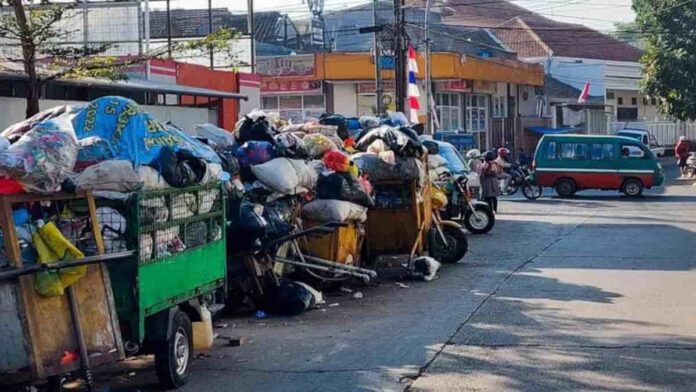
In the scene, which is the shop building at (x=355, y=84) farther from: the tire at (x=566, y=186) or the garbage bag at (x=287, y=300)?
the garbage bag at (x=287, y=300)

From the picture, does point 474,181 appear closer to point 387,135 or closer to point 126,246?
point 387,135

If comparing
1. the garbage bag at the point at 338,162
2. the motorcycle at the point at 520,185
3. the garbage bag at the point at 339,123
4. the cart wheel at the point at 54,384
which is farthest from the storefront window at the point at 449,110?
the cart wheel at the point at 54,384

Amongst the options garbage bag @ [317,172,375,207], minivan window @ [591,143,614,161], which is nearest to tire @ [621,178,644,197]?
minivan window @ [591,143,614,161]

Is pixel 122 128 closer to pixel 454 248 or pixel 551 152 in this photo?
pixel 454 248

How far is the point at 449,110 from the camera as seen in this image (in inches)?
1852

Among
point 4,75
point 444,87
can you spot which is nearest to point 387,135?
point 4,75

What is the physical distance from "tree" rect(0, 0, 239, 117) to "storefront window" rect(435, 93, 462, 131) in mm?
31801

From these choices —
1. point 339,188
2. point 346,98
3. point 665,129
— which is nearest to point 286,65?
point 346,98

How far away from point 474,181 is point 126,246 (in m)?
16.5

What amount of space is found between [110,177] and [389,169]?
772 centimetres

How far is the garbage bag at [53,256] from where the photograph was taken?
6785mm

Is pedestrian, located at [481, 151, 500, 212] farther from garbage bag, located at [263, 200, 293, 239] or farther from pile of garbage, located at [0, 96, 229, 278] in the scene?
pile of garbage, located at [0, 96, 229, 278]

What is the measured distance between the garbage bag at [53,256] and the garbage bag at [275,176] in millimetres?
5602

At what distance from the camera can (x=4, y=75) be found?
1452 cm
